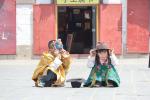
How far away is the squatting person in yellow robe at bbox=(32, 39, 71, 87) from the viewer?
15672mm

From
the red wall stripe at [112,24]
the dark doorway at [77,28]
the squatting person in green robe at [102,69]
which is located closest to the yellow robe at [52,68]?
the squatting person in green robe at [102,69]

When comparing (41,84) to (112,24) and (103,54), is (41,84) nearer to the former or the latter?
(103,54)

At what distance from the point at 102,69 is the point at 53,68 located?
1.26m

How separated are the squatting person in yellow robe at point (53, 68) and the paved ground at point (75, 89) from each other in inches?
11.0

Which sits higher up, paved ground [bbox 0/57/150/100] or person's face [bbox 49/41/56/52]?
person's face [bbox 49/41/56/52]

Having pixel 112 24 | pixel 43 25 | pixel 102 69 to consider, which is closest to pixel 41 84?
pixel 102 69

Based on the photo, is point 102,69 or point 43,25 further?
point 43,25

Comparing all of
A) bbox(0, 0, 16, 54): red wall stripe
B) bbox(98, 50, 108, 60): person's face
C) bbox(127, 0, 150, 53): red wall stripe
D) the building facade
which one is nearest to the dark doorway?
the building facade

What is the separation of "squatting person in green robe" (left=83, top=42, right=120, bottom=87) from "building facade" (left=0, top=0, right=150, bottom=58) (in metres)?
12.4

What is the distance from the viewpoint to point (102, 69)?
15.5m

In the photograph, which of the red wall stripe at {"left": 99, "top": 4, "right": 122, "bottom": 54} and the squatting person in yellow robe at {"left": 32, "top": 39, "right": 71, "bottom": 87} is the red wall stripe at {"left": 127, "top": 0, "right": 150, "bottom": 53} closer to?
the red wall stripe at {"left": 99, "top": 4, "right": 122, "bottom": 54}

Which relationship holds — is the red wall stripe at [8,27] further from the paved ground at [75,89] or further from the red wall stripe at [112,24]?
the paved ground at [75,89]

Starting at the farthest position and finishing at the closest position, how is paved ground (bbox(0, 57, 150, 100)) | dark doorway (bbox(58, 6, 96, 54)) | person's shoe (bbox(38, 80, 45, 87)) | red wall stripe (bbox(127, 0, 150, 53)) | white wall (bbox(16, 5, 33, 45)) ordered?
dark doorway (bbox(58, 6, 96, 54)), white wall (bbox(16, 5, 33, 45)), red wall stripe (bbox(127, 0, 150, 53)), person's shoe (bbox(38, 80, 45, 87)), paved ground (bbox(0, 57, 150, 100))

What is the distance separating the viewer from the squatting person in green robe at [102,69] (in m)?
15.4
